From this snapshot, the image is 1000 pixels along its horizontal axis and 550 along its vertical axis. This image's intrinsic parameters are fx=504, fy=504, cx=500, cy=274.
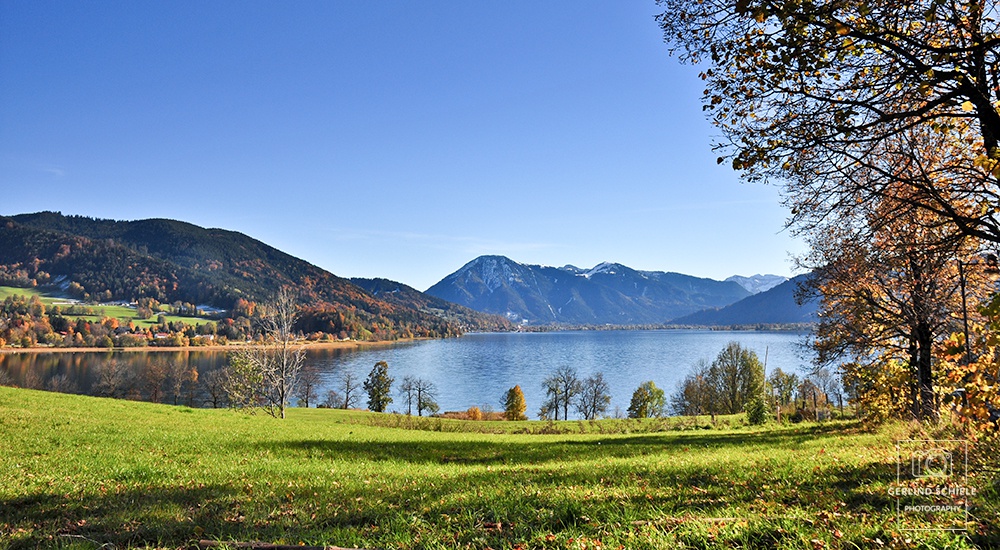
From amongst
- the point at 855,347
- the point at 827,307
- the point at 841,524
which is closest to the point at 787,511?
the point at 841,524

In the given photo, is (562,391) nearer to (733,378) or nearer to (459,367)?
(733,378)

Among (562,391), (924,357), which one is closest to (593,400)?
(562,391)

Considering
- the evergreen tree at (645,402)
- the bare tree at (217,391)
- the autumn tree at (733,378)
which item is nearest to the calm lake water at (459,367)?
the evergreen tree at (645,402)

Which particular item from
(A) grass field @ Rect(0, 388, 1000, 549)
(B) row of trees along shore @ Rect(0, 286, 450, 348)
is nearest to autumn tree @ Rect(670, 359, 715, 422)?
(A) grass field @ Rect(0, 388, 1000, 549)

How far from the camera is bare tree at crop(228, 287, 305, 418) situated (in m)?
33.7

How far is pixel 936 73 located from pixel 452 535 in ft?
22.5

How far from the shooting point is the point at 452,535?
13.7ft

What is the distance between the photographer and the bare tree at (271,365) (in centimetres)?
3369

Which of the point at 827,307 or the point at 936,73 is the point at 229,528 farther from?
the point at 827,307

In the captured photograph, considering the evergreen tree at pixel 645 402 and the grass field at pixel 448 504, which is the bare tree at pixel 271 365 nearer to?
the grass field at pixel 448 504

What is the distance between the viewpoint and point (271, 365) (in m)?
35.4

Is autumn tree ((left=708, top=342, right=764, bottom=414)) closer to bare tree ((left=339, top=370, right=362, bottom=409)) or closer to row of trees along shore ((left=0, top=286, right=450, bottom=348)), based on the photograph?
bare tree ((left=339, top=370, right=362, bottom=409))

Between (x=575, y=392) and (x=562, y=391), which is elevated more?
(x=562, y=391)

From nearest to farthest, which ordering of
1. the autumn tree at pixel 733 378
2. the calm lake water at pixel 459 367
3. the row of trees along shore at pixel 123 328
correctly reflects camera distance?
the autumn tree at pixel 733 378
the calm lake water at pixel 459 367
the row of trees along shore at pixel 123 328
